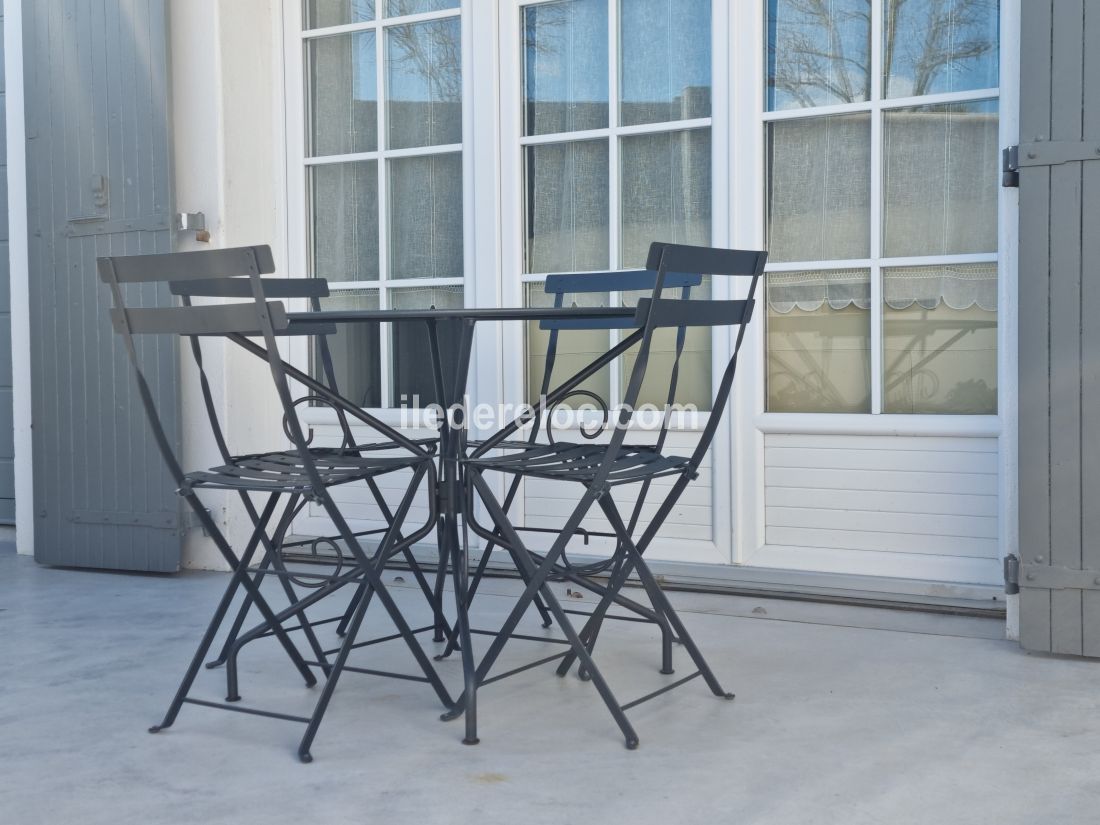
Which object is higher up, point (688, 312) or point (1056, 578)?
point (688, 312)

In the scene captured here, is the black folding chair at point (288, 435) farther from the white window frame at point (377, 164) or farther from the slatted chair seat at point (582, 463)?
the white window frame at point (377, 164)

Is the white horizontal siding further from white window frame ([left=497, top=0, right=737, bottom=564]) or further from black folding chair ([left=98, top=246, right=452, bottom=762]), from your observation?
black folding chair ([left=98, top=246, right=452, bottom=762])

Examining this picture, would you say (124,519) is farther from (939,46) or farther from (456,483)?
(939,46)

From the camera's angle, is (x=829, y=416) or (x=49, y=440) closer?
(x=829, y=416)

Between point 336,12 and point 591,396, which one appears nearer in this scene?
point 591,396

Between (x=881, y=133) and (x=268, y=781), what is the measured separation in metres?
2.62

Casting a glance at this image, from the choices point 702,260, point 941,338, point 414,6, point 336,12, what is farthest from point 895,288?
point 336,12

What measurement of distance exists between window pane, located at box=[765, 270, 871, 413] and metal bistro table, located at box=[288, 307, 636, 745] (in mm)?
1257

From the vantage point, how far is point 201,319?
2.29 metres

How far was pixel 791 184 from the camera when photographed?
371cm

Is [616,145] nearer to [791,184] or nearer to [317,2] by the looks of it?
[791,184]

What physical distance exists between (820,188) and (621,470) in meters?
1.60

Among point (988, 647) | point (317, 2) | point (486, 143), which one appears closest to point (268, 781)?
point (988, 647)

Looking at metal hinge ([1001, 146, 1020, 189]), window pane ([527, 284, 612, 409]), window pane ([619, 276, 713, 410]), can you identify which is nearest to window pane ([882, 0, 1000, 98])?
metal hinge ([1001, 146, 1020, 189])
